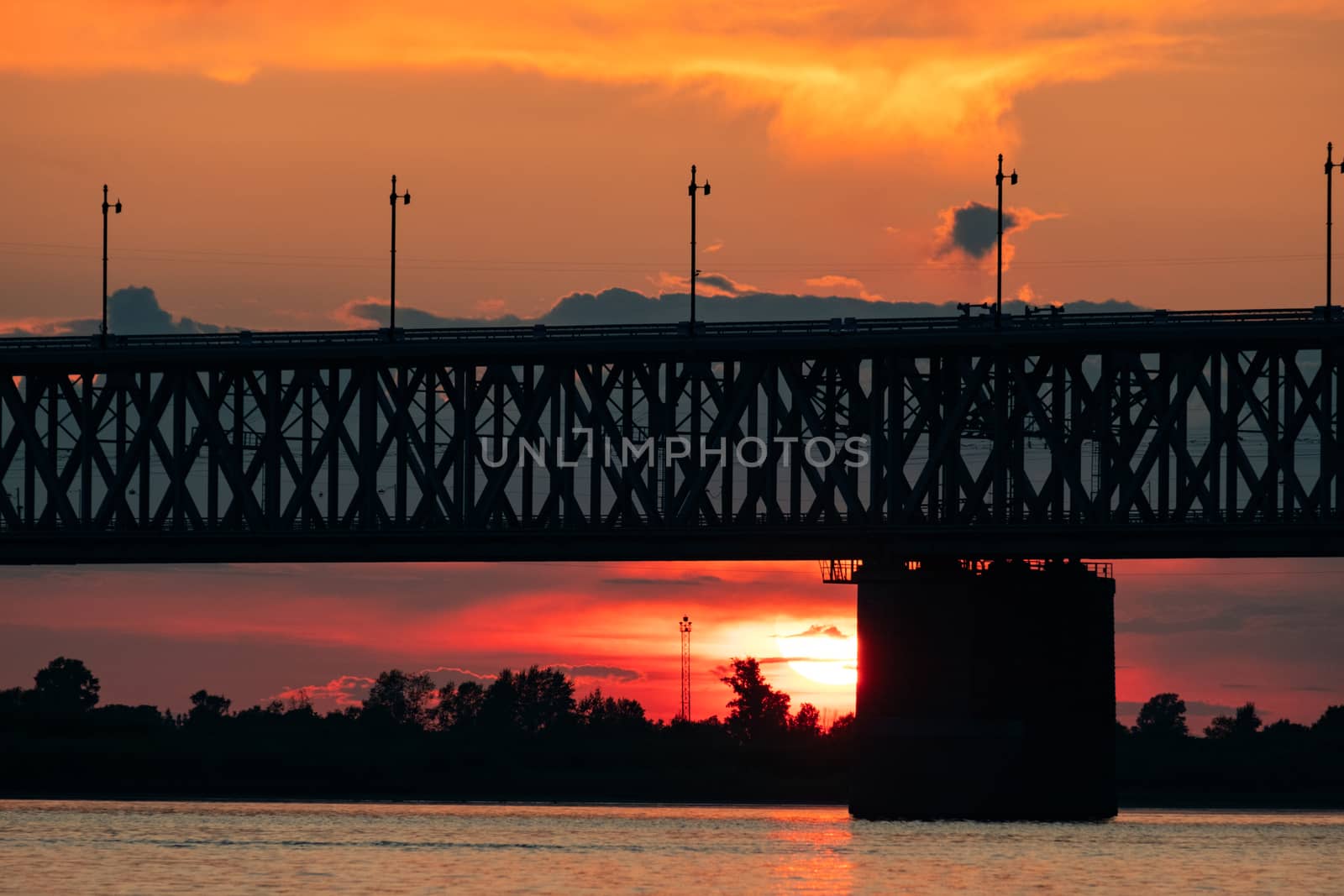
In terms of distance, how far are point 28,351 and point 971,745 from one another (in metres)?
46.9

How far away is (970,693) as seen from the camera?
110m

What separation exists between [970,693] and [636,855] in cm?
1936

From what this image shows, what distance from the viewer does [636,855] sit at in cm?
9750

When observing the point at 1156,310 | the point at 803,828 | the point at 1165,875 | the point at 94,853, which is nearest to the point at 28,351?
the point at 94,853

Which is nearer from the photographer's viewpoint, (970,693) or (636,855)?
(636,855)

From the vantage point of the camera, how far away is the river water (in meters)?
84.9

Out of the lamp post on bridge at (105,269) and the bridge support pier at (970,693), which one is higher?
the lamp post on bridge at (105,269)

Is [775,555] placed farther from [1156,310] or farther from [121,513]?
[121,513]

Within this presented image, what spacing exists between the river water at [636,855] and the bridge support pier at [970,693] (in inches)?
61.6

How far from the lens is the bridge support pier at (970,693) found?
360 feet

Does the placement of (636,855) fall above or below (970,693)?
below

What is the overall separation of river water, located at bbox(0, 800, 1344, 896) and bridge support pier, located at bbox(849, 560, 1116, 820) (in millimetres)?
1565

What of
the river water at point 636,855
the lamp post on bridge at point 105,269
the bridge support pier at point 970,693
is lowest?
the river water at point 636,855

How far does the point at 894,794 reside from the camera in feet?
362
